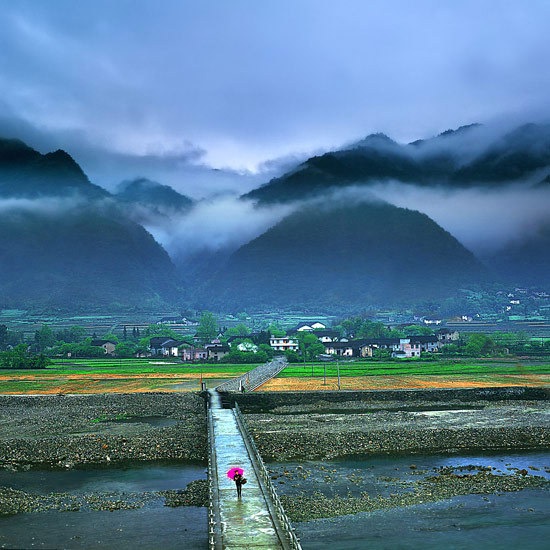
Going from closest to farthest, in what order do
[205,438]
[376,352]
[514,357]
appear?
1. [205,438]
2. [514,357]
3. [376,352]

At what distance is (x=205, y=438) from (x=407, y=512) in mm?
14983

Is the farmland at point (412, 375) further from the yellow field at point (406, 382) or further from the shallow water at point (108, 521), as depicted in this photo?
the shallow water at point (108, 521)

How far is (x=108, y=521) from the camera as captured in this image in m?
20.0

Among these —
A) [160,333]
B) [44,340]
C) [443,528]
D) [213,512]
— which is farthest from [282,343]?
[213,512]

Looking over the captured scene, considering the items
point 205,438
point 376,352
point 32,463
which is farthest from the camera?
point 376,352

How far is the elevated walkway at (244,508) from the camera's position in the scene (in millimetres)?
15836

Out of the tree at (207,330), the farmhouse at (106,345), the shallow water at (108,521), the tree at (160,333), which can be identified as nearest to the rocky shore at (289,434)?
the shallow water at (108,521)

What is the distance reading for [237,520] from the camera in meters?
17.5

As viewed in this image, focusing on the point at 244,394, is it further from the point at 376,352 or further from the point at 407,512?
the point at 376,352

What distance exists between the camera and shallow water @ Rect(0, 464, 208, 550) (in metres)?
18.2

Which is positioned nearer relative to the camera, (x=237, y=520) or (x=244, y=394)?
(x=237, y=520)

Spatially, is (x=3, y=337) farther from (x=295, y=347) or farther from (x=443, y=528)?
(x=443, y=528)

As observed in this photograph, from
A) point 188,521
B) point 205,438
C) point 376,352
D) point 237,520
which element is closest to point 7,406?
point 205,438

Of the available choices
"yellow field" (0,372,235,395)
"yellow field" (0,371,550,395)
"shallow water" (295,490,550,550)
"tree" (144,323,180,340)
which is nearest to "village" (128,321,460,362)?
"tree" (144,323,180,340)
